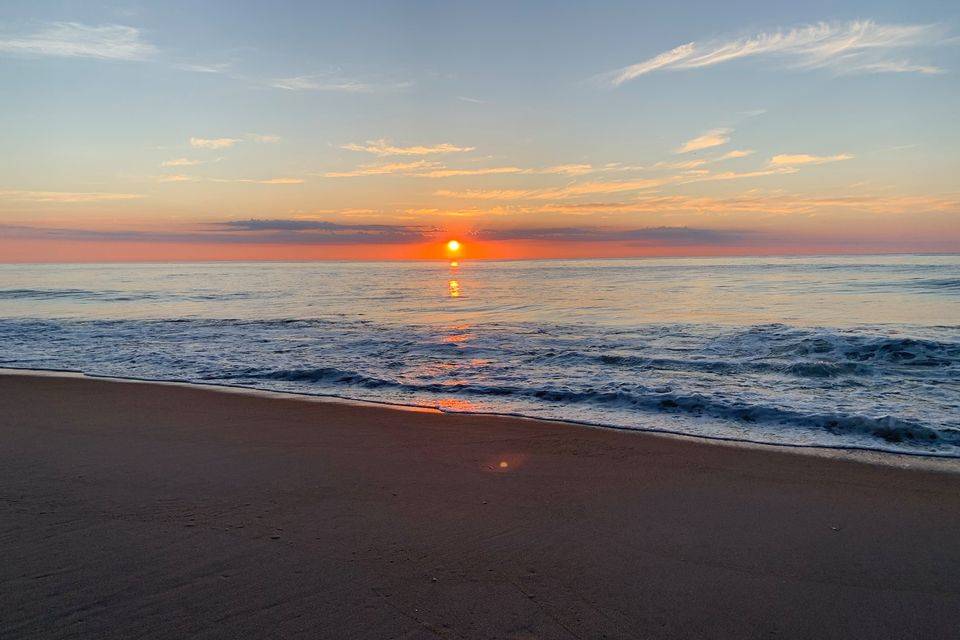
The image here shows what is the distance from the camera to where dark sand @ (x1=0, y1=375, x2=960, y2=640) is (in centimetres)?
→ 309

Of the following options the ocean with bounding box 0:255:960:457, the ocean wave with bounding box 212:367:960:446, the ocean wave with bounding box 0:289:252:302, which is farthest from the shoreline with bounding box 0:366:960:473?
the ocean wave with bounding box 0:289:252:302

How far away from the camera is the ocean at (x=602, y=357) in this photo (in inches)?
302

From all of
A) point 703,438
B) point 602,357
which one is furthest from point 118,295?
point 703,438

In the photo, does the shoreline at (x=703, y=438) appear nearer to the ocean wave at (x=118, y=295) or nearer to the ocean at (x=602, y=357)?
the ocean at (x=602, y=357)

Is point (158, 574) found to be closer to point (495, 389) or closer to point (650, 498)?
point (650, 498)

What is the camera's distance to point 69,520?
425 cm

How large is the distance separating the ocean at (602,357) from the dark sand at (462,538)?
161cm

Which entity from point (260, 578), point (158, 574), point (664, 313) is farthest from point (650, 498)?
point (664, 313)

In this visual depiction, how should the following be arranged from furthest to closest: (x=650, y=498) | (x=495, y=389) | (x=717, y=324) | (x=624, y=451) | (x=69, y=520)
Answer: (x=717, y=324) → (x=495, y=389) → (x=624, y=451) → (x=650, y=498) → (x=69, y=520)

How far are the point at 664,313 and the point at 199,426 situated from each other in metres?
16.4

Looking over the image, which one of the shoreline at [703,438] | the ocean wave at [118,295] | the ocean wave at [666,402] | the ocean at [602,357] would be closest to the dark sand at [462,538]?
the shoreline at [703,438]

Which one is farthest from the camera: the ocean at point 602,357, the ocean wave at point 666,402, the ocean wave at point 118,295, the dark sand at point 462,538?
the ocean wave at point 118,295

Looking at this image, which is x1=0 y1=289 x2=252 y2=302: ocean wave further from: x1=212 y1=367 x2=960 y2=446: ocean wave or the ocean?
x1=212 y1=367 x2=960 y2=446: ocean wave

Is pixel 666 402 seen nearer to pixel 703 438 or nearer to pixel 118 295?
pixel 703 438
